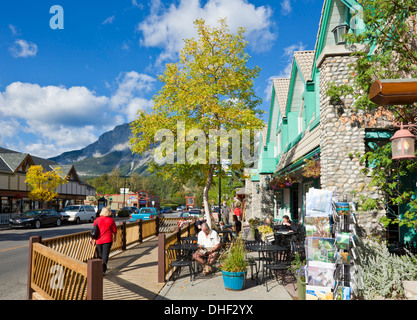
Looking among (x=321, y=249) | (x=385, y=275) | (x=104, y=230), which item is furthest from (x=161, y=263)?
(x=385, y=275)

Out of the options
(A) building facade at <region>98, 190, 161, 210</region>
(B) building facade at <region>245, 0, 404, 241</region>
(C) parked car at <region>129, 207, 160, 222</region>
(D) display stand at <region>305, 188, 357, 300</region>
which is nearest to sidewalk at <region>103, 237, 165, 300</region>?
(D) display stand at <region>305, 188, 357, 300</region>

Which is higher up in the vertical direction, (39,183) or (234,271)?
(39,183)

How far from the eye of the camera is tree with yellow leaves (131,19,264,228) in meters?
13.1

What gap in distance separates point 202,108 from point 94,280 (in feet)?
32.4

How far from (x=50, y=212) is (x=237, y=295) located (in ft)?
87.6

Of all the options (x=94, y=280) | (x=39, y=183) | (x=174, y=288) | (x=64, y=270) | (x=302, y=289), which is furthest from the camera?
(x=39, y=183)

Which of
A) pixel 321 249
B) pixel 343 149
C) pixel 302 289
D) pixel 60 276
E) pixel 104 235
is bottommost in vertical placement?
pixel 302 289

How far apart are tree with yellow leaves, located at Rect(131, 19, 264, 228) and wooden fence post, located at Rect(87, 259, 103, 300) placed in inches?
340

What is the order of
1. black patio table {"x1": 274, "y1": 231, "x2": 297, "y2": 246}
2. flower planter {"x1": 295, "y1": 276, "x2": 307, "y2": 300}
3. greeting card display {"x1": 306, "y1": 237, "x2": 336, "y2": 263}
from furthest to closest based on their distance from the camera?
black patio table {"x1": 274, "y1": 231, "x2": 297, "y2": 246}, flower planter {"x1": 295, "y1": 276, "x2": 307, "y2": 300}, greeting card display {"x1": 306, "y1": 237, "x2": 336, "y2": 263}

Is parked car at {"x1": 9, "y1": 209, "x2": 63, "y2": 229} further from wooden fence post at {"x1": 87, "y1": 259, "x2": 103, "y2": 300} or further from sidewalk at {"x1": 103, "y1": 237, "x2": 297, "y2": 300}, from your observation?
wooden fence post at {"x1": 87, "y1": 259, "x2": 103, "y2": 300}

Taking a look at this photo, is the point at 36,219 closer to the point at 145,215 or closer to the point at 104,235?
the point at 145,215

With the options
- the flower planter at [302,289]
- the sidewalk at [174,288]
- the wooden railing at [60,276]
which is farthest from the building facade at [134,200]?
the flower planter at [302,289]

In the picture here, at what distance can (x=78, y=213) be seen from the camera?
34.4m
